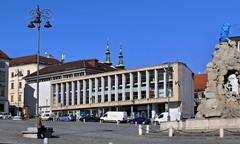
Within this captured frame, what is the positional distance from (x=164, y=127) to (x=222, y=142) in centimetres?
1310

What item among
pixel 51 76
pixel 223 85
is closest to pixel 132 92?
pixel 51 76

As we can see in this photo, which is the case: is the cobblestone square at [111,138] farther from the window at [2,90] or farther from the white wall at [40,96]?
the white wall at [40,96]

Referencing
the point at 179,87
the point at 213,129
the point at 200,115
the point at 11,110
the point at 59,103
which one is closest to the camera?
the point at 213,129

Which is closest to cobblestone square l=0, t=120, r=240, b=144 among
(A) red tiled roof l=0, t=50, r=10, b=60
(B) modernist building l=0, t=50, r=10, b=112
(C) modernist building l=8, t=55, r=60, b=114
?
(B) modernist building l=0, t=50, r=10, b=112

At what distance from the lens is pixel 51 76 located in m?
123

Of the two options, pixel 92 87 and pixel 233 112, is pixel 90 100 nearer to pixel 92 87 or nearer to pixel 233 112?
pixel 92 87

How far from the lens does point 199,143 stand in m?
27.6

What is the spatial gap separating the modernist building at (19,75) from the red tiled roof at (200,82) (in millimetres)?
39523

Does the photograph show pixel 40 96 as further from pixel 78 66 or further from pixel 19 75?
pixel 19 75

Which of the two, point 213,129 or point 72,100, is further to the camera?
point 72,100

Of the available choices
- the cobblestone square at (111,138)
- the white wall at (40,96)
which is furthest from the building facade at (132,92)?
the cobblestone square at (111,138)

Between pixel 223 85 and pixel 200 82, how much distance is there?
297 feet

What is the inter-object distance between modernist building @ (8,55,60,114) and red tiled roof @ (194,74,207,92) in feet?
130

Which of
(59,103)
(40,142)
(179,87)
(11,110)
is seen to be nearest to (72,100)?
(59,103)
